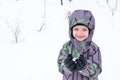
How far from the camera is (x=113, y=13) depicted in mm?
7129

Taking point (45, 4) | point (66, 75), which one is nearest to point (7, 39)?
point (45, 4)

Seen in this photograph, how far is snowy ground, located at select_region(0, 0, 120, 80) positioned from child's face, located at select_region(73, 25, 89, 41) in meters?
1.89

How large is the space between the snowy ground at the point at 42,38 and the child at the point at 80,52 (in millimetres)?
1702

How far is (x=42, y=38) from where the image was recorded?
621 centimetres

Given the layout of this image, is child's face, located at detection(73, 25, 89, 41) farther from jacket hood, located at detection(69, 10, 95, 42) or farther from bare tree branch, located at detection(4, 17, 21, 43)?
bare tree branch, located at detection(4, 17, 21, 43)

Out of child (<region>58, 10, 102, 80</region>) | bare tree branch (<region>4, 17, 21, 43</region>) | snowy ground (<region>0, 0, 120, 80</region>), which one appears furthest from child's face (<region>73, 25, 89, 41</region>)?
bare tree branch (<region>4, 17, 21, 43</region>)

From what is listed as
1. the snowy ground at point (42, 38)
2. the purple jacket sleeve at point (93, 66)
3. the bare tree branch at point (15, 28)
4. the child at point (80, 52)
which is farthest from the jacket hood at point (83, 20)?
the bare tree branch at point (15, 28)

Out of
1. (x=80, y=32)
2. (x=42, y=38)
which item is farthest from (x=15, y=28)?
(x=80, y=32)

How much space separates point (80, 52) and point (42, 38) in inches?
134

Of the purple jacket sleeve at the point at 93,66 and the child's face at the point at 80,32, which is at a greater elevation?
the child's face at the point at 80,32

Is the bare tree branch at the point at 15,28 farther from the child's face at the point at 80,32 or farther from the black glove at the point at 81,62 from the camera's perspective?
the black glove at the point at 81,62

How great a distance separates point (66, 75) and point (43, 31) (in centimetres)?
366

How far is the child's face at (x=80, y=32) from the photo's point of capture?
2.72 meters

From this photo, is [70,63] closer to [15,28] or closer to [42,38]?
[42,38]
